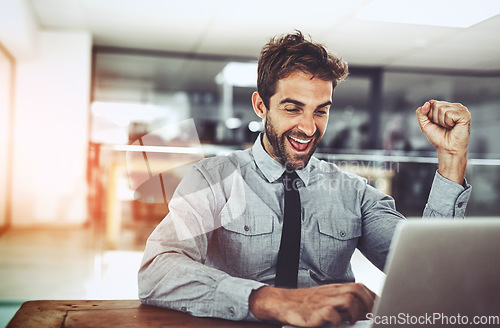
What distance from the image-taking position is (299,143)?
3.98ft

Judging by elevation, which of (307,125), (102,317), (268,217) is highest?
(307,125)

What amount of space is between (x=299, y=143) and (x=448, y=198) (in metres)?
0.41

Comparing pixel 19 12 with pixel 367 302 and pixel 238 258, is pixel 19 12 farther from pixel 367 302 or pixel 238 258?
pixel 367 302

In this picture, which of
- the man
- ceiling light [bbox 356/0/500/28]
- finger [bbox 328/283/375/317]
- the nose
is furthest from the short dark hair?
ceiling light [bbox 356/0/500/28]

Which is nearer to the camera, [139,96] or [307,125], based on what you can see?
[307,125]

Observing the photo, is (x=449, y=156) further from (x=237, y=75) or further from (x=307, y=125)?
(x=237, y=75)

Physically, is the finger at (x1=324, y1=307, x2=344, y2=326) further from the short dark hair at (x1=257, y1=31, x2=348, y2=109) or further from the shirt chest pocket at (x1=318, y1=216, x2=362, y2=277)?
the short dark hair at (x1=257, y1=31, x2=348, y2=109)

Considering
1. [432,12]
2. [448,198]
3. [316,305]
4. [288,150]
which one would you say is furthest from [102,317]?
[432,12]

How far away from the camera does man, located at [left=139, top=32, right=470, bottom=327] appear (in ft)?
3.14

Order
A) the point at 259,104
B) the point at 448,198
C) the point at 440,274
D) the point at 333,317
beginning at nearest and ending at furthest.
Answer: the point at 440,274, the point at 333,317, the point at 448,198, the point at 259,104

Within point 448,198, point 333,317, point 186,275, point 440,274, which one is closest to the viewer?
point 440,274

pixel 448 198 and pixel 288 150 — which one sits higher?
pixel 288 150

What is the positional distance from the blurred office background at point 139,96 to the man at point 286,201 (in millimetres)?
874

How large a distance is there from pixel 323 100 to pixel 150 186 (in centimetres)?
125
